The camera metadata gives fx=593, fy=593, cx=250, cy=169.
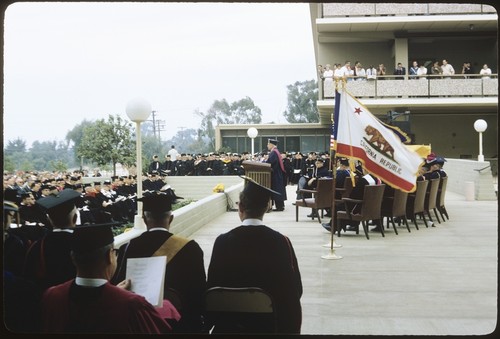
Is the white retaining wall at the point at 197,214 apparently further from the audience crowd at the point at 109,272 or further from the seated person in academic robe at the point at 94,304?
the seated person in academic robe at the point at 94,304

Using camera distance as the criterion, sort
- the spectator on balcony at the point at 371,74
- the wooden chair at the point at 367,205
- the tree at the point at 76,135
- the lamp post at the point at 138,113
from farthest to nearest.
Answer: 1. the tree at the point at 76,135
2. the spectator on balcony at the point at 371,74
3. the wooden chair at the point at 367,205
4. the lamp post at the point at 138,113

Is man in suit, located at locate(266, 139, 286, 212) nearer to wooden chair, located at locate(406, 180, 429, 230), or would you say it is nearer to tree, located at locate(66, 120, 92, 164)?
wooden chair, located at locate(406, 180, 429, 230)

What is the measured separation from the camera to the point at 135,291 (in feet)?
10.6

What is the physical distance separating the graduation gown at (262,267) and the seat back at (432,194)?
9481mm

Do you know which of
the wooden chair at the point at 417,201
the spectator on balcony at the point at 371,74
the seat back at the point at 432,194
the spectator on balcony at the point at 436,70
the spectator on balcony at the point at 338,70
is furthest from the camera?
the spectator on balcony at the point at 436,70

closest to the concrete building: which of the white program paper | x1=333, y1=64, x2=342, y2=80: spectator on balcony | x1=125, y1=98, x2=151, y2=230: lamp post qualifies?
x1=333, y1=64, x2=342, y2=80: spectator on balcony

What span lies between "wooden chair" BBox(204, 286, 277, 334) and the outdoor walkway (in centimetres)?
201

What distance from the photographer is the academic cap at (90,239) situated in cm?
293

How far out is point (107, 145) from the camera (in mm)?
28781

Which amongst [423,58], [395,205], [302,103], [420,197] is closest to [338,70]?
[423,58]

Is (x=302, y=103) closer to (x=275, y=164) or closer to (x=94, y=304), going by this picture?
A: (x=275, y=164)

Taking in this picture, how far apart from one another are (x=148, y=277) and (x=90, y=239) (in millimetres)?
437

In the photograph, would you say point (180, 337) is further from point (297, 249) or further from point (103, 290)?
point (297, 249)

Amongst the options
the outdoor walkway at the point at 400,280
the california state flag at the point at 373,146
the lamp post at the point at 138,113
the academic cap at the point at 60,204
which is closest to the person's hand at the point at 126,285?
the academic cap at the point at 60,204
